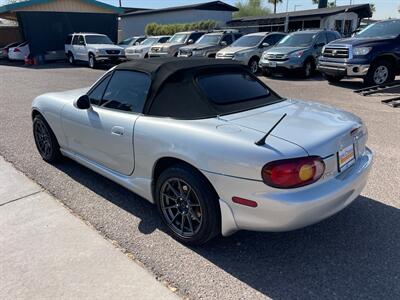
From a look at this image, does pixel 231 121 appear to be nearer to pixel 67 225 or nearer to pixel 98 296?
pixel 98 296

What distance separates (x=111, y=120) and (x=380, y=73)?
9.75 metres

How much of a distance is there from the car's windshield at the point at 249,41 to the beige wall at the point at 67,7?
1737cm

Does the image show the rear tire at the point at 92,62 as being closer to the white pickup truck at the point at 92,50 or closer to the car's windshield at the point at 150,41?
the white pickup truck at the point at 92,50

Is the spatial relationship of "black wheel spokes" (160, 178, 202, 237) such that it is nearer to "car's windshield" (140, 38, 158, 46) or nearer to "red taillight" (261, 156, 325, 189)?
"red taillight" (261, 156, 325, 189)

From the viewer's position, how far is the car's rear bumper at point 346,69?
10.5 m

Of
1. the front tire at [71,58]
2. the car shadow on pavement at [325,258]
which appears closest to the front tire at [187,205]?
the car shadow on pavement at [325,258]

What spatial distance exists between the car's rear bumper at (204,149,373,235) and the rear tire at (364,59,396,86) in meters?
9.17

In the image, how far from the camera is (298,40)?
554 inches

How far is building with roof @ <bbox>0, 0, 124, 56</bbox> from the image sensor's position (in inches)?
1029

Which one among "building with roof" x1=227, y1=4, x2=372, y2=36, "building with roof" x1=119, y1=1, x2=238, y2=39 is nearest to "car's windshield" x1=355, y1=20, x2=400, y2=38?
"building with roof" x1=227, y1=4, x2=372, y2=36

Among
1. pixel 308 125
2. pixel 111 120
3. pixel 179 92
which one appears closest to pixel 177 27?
pixel 111 120

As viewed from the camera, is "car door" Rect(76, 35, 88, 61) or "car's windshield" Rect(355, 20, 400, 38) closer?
"car's windshield" Rect(355, 20, 400, 38)

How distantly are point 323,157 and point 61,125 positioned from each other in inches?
128

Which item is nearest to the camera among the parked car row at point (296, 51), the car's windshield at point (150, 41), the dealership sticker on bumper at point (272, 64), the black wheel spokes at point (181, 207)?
the black wheel spokes at point (181, 207)
